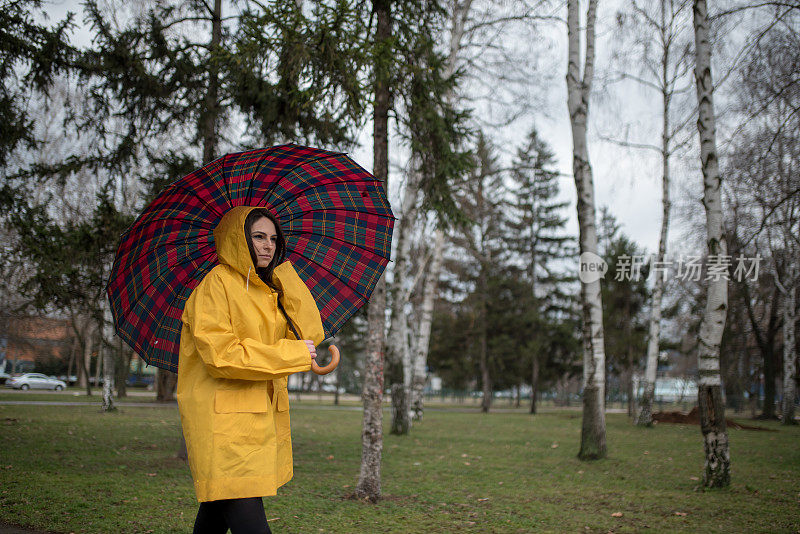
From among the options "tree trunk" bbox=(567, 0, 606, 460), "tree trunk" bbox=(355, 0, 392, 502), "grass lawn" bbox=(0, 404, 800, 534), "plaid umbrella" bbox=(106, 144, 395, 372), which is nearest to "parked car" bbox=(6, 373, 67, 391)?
"grass lawn" bbox=(0, 404, 800, 534)

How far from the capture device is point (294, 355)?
2.53 metres

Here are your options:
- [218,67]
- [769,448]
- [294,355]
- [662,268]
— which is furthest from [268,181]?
[662,268]

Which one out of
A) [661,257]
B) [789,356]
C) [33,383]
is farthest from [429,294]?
[33,383]

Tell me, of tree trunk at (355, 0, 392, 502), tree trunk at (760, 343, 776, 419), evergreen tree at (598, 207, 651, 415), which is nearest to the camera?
tree trunk at (355, 0, 392, 502)

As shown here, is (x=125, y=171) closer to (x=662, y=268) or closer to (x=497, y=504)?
(x=497, y=504)

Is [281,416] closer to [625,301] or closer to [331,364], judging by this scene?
[331,364]

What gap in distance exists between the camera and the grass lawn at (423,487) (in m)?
5.30

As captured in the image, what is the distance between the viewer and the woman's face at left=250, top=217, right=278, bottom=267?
2.82 metres

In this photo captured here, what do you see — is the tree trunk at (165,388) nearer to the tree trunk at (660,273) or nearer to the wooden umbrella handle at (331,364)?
the tree trunk at (660,273)

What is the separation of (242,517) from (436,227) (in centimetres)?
767

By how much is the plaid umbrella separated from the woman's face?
0.47 m

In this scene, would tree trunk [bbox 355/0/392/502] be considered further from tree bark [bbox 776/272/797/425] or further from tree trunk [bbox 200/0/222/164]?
tree bark [bbox 776/272/797/425]

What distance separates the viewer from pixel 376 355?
661 centimetres

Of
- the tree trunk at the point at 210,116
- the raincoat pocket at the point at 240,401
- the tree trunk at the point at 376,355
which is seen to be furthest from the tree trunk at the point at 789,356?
the raincoat pocket at the point at 240,401
